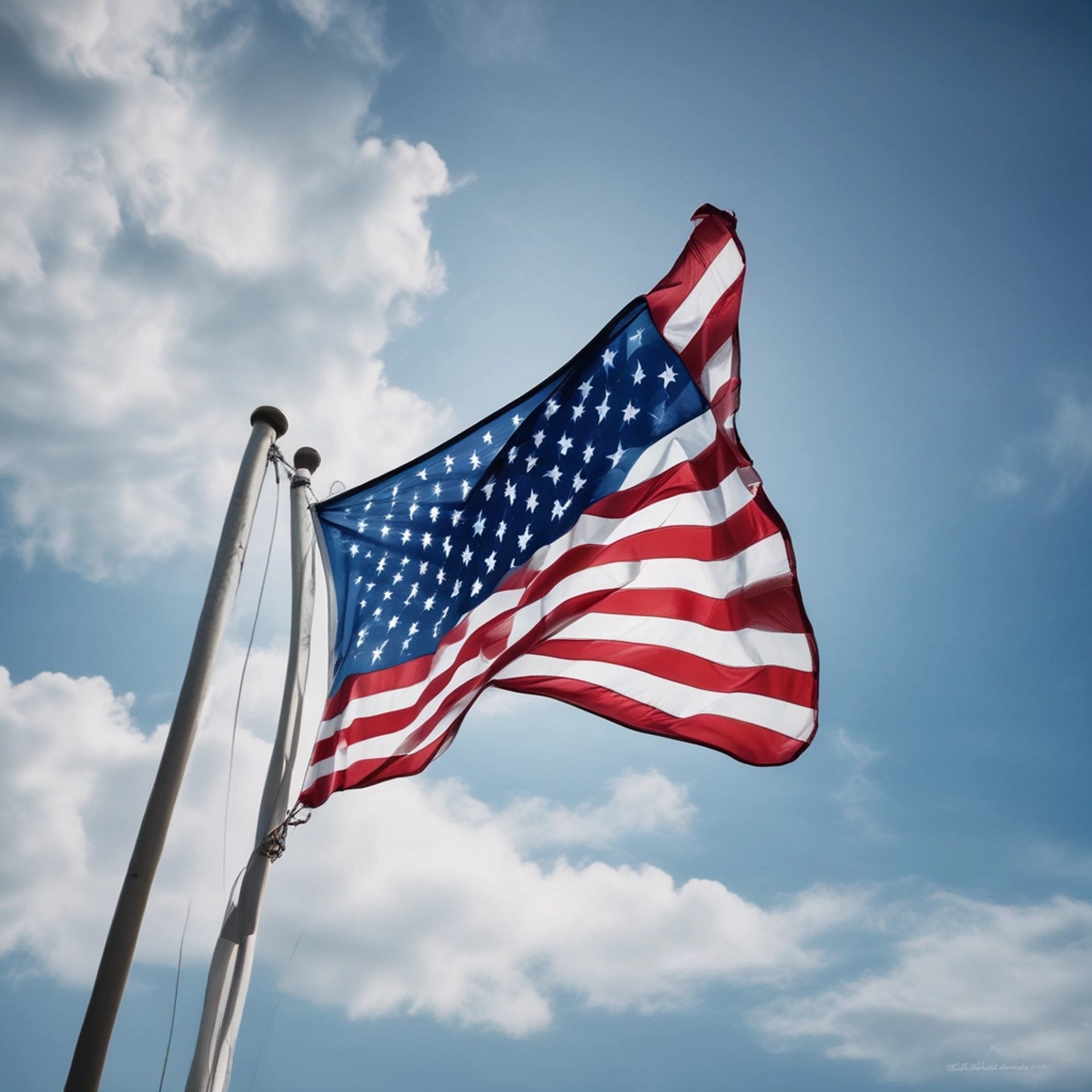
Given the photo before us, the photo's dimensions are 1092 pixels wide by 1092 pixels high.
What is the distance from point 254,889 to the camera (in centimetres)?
727

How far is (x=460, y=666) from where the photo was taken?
8.69m

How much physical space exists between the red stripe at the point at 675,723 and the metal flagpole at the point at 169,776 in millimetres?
2834

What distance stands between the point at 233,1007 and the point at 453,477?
5426 mm

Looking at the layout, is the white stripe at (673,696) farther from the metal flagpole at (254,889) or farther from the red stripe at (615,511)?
the metal flagpole at (254,889)

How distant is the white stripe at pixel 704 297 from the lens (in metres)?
9.70

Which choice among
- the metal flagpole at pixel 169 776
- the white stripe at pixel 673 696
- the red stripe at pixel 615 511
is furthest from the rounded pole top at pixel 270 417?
the white stripe at pixel 673 696

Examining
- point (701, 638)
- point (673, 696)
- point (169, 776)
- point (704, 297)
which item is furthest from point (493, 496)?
point (169, 776)

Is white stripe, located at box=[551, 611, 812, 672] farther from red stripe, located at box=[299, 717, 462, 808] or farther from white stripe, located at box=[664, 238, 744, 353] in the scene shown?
white stripe, located at box=[664, 238, 744, 353]

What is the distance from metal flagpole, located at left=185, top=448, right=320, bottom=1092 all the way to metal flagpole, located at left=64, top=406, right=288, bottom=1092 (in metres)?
0.76

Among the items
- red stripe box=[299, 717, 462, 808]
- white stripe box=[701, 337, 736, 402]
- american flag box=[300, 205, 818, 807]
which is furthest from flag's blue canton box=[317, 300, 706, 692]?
red stripe box=[299, 717, 462, 808]

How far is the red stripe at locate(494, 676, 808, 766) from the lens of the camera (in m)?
8.80

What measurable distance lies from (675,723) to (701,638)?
3.01 ft

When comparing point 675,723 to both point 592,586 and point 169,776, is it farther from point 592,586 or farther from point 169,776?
point 169,776

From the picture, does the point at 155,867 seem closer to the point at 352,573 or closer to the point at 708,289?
the point at 352,573
